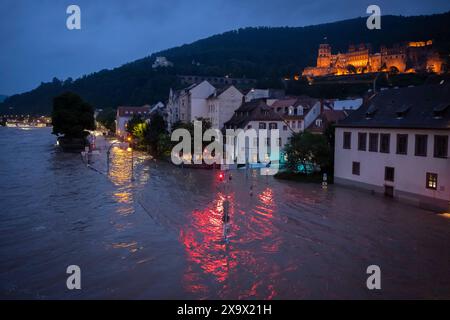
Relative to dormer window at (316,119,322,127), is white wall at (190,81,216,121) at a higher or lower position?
higher

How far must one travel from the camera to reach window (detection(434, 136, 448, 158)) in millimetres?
28336

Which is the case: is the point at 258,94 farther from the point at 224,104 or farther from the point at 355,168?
the point at 355,168

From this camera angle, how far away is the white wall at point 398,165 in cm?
2867

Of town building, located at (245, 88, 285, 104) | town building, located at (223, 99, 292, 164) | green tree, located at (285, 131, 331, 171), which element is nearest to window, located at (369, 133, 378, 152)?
green tree, located at (285, 131, 331, 171)

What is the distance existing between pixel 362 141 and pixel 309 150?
21.3 feet

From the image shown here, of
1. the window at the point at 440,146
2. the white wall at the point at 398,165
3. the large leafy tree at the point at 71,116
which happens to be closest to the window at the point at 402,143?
the white wall at the point at 398,165

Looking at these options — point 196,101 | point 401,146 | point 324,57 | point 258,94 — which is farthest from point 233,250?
point 324,57

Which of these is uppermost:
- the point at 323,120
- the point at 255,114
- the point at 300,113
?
the point at 300,113

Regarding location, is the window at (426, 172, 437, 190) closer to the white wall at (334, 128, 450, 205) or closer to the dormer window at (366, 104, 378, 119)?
the white wall at (334, 128, 450, 205)

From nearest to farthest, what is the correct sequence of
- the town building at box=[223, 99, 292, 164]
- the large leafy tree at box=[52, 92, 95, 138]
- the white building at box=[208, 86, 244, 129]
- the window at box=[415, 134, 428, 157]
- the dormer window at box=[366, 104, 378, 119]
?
the window at box=[415, 134, 428, 157]
the dormer window at box=[366, 104, 378, 119]
the town building at box=[223, 99, 292, 164]
the white building at box=[208, 86, 244, 129]
the large leafy tree at box=[52, 92, 95, 138]

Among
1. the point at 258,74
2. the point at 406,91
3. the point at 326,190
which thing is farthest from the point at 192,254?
the point at 258,74

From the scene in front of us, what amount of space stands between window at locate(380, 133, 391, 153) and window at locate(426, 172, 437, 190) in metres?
4.76

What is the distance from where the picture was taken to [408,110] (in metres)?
33.3

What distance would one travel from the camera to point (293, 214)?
28.5 meters
